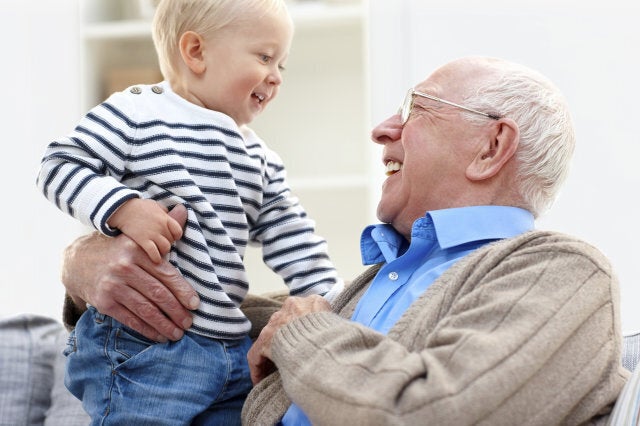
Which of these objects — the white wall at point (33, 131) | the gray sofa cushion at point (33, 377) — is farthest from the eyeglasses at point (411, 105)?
the white wall at point (33, 131)

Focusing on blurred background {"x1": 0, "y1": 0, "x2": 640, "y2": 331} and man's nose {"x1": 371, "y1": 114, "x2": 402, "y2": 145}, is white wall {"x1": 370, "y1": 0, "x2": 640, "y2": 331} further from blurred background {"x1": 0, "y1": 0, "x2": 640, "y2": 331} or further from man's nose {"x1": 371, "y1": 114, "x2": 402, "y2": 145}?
man's nose {"x1": 371, "y1": 114, "x2": 402, "y2": 145}

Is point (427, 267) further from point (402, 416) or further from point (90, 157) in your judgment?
point (90, 157)

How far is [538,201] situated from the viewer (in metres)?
1.61

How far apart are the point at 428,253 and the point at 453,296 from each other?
0.20 metres

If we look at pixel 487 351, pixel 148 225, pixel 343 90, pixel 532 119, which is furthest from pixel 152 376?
pixel 343 90

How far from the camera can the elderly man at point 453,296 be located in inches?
47.0

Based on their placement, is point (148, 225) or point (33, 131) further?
point (33, 131)

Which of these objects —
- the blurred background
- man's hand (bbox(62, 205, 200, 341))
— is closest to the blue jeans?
man's hand (bbox(62, 205, 200, 341))

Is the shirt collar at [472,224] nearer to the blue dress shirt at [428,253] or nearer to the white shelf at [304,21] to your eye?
the blue dress shirt at [428,253]

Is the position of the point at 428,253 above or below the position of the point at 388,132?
below

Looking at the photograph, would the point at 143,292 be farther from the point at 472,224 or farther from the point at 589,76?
the point at 589,76

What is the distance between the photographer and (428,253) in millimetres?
1572

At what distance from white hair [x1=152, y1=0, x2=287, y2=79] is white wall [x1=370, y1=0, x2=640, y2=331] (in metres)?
→ 1.16

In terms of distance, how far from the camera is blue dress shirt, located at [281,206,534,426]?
4.88 ft
